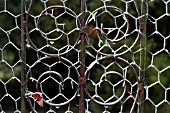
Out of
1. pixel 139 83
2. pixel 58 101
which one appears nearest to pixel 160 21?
pixel 139 83

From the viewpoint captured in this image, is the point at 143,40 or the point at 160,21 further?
the point at 160,21

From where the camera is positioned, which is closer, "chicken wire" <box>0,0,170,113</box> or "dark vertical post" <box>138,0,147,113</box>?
"dark vertical post" <box>138,0,147,113</box>

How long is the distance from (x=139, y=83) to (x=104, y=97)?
284 mm

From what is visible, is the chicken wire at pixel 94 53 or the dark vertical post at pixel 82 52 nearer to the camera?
the dark vertical post at pixel 82 52

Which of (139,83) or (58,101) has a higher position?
(139,83)

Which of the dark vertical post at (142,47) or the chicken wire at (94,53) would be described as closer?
the dark vertical post at (142,47)

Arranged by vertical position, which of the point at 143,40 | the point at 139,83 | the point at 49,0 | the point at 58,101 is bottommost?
the point at 58,101

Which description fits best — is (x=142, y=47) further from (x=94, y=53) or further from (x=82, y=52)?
(x=94, y=53)

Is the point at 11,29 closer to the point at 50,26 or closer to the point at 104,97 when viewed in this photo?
the point at 50,26

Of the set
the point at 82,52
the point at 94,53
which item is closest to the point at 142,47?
the point at 82,52

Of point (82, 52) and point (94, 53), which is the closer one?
point (82, 52)

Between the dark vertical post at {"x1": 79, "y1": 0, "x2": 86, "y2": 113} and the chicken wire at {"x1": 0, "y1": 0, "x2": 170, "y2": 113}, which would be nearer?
the dark vertical post at {"x1": 79, "y1": 0, "x2": 86, "y2": 113}

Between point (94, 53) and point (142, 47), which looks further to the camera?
point (94, 53)

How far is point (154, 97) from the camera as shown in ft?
4.50
